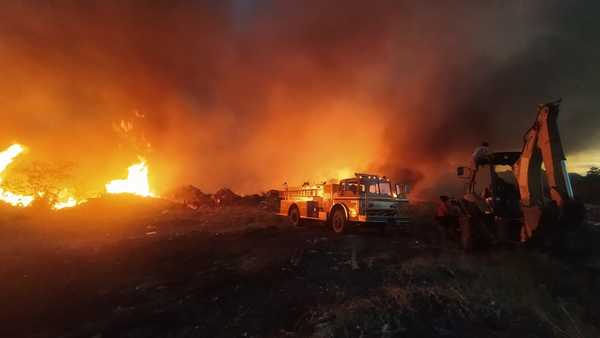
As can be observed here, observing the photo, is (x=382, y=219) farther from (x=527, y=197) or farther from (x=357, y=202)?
(x=527, y=197)

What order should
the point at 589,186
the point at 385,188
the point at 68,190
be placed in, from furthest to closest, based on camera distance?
1. the point at 589,186
2. the point at 68,190
3. the point at 385,188

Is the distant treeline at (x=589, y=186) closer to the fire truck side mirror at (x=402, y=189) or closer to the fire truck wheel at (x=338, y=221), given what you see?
the fire truck side mirror at (x=402, y=189)

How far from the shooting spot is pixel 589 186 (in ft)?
103

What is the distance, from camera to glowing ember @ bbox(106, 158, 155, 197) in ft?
80.5

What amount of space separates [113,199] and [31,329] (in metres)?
20.3

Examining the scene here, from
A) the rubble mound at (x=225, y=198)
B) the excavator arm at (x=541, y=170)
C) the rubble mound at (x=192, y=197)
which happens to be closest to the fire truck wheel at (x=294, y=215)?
the excavator arm at (x=541, y=170)

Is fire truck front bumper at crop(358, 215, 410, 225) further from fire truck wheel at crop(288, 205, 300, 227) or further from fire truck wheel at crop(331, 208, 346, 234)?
fire truck wheel at crop(288, 205, 300, 227)

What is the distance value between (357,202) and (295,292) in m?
A: 6.53

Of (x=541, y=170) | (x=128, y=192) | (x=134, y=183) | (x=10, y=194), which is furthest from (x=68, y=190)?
(x=541, y=170)

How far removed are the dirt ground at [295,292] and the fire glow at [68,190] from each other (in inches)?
511

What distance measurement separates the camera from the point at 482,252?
7.63 meters

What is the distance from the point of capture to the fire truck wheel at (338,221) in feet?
39.3

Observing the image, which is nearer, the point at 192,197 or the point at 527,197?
the point at 527,197

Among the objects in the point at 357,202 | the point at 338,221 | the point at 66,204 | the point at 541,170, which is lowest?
the point at 338,221
